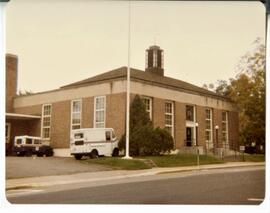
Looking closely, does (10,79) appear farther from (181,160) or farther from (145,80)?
(181,160)

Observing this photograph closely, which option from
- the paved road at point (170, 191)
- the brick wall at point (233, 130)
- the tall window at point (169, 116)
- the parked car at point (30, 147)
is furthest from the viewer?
the tall window at point (169, 116)

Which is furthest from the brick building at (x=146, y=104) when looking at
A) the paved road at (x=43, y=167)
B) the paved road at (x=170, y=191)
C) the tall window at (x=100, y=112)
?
the paved road at (x=170, y=191)

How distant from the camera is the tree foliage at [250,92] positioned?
17.1ft

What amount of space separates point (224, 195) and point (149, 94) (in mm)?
1059

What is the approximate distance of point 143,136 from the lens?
5398 mm

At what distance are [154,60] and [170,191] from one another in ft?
3.64

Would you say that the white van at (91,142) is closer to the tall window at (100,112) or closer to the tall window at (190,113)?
the tall window at (100,112)

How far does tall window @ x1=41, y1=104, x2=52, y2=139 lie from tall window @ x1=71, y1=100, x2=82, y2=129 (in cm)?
20

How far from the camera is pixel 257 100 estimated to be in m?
5.21

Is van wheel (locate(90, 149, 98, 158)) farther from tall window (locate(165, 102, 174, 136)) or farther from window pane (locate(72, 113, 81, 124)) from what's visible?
tall window (locate(165, 102, 174, 136))

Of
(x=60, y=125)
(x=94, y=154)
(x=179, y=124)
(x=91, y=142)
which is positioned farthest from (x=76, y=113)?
(x=179, y=124)

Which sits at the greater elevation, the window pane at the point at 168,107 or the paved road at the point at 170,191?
the window pane at the point at 168,107
